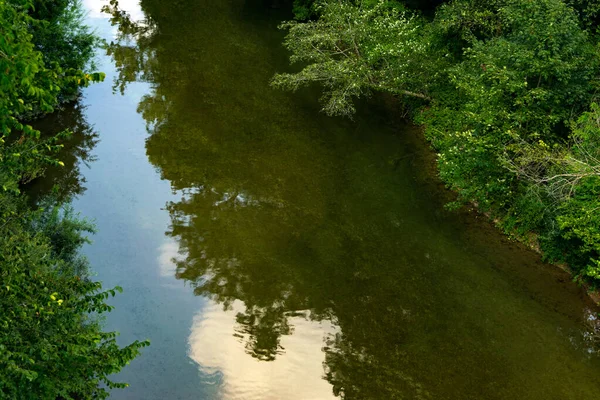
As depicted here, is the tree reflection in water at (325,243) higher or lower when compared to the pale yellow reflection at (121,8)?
lower

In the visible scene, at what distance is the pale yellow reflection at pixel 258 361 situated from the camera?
1300 cm

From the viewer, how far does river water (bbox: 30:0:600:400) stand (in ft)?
43.8

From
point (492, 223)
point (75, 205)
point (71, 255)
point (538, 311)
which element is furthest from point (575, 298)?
Result: point (75, 205)

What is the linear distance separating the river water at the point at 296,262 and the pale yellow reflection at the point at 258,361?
37 millimetres

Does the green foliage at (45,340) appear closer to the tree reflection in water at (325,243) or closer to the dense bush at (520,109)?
the tree reflection in water at (325,243)

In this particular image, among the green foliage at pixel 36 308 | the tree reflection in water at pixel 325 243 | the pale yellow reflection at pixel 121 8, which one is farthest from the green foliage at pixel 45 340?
the pale yellow reflection at pixel 121 8

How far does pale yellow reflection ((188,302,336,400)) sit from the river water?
0.04 meters

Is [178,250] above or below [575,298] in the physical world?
above

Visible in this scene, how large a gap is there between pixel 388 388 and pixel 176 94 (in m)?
14.7

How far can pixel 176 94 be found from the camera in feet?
74.2

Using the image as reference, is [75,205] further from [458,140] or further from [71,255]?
[458,140]

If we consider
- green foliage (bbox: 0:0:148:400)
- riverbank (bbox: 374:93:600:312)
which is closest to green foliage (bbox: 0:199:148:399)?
green foliage (bbox: 0:0:148:400)

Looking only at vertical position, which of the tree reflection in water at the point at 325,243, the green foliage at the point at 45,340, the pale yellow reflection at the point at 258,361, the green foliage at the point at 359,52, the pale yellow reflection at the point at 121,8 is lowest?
the green foliage at the point at 45,340

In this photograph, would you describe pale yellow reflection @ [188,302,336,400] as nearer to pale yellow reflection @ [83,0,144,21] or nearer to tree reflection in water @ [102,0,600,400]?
tree reflection in water @ [102,0,600,400]
